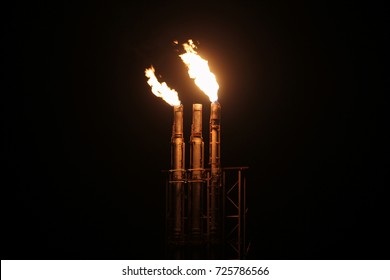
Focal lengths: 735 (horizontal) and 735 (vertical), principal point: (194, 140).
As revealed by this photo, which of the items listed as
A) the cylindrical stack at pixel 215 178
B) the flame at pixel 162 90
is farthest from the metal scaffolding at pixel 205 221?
the flame at pixel 162 90

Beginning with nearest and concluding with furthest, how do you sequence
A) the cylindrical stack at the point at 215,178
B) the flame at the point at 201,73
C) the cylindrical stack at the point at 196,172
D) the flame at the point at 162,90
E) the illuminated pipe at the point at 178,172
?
1. the cylindrical stack at the point at 215,178
2. the cylindrical stack at the point at 196,172
3. the flame at the point at 201,73
4. the illuminated pipe at the point at 178,172
5. the flame at the point at 162,90

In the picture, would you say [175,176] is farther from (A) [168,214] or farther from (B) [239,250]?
(B) [239,250]

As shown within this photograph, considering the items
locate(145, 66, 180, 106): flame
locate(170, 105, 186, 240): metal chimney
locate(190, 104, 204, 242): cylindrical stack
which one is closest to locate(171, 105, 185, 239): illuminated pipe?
locate(170, 105, 186, 240): metal chimney

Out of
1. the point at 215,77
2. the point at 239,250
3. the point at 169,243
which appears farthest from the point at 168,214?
the point at 215,77

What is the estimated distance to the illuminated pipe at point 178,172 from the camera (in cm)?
2280

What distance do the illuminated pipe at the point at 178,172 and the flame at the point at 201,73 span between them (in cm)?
105

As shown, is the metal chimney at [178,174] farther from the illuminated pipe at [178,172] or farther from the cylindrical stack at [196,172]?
the cylindrical stack at [196,172]

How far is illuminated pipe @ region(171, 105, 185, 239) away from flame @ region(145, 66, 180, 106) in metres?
0.34

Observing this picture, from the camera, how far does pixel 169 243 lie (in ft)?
74.9

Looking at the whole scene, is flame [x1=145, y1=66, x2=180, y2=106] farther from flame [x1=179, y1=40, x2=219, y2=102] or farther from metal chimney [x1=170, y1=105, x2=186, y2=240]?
flame [x1=179, y1=40, x2=219, y2=102]

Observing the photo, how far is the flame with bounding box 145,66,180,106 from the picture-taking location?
23.4 metres

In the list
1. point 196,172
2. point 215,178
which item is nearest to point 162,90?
point 196,172
